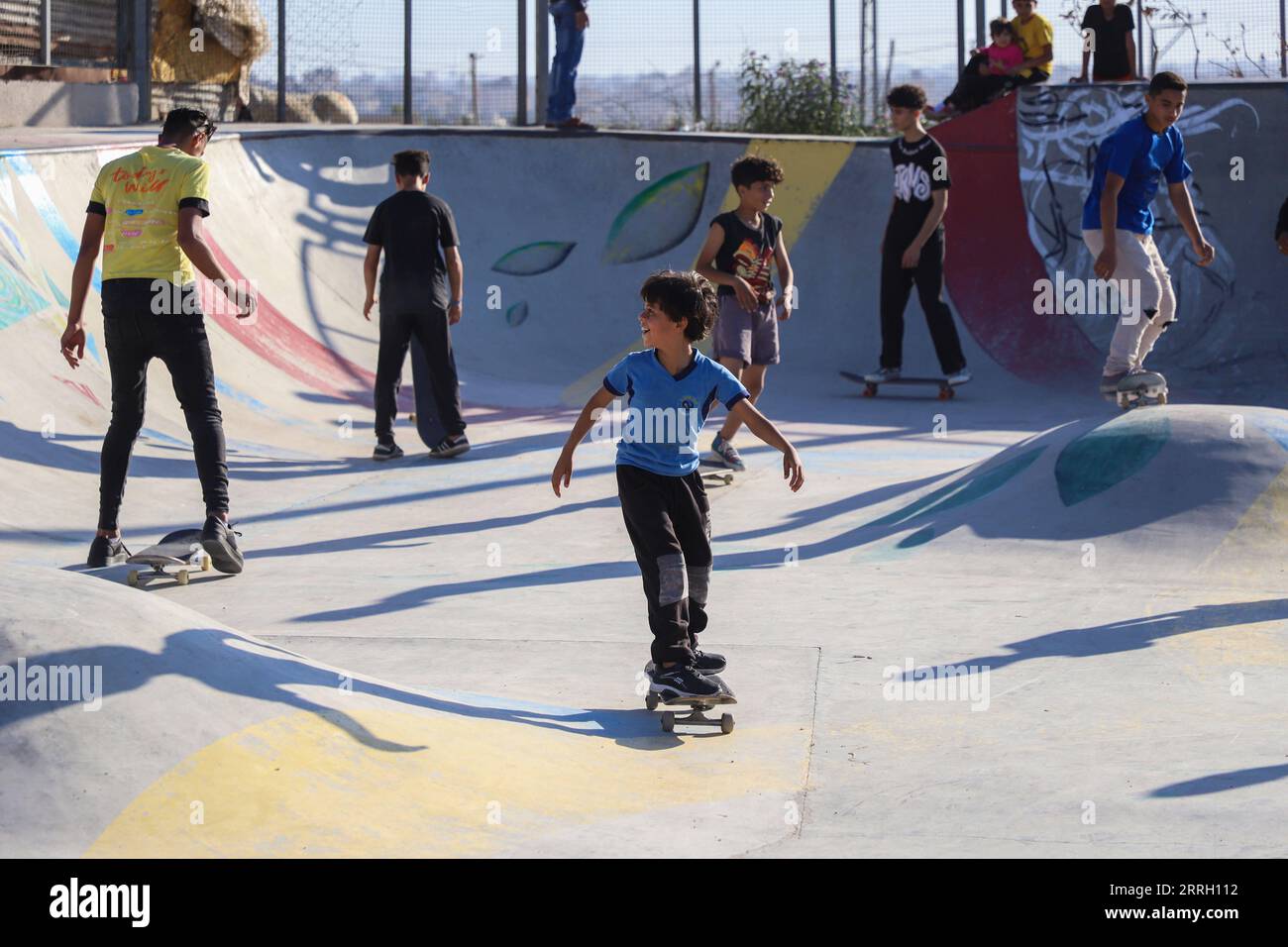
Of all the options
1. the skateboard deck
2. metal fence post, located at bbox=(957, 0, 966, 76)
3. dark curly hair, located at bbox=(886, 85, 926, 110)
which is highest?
metal fence post, located at bbox=(957, 0, 966, 76)

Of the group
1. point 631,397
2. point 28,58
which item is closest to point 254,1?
point 28,58

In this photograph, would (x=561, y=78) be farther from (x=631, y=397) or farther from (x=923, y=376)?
(x=631, y=397)

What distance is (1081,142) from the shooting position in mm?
14234

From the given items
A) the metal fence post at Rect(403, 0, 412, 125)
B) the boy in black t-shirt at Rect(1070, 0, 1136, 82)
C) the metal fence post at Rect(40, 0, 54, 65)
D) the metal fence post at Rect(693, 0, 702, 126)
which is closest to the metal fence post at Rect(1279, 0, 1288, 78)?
the boy in black t-shirt at Rect(1070, 0, 1136, 82)

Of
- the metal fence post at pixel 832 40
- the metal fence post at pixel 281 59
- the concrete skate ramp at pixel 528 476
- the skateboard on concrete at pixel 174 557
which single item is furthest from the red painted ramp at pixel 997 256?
the skateboard on concrete at pixel 174 557

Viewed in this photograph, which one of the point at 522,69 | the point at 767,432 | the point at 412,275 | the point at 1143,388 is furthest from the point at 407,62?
the point at 767,432

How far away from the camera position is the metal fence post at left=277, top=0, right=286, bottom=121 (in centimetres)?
1777

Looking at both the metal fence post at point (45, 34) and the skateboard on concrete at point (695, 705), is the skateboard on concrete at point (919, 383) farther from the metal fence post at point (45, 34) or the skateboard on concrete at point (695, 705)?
the metal fence post at point (45, 34)

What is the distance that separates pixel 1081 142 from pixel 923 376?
9.57 feet

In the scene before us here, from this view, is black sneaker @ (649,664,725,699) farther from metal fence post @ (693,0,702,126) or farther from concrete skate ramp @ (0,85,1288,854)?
metal fence post @ (693,0,702,126)

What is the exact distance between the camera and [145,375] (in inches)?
250

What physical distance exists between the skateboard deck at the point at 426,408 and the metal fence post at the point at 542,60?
8319 mm

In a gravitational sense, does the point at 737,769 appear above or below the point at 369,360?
below

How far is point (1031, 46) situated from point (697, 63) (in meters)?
4.90
